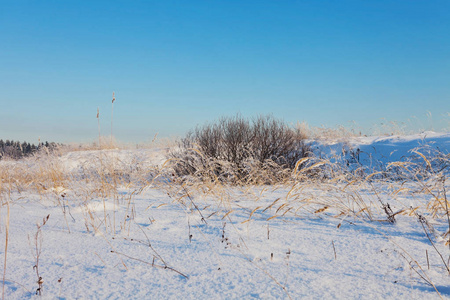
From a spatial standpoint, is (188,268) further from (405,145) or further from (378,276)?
(405,145)

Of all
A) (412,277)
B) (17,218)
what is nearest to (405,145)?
(412,277)

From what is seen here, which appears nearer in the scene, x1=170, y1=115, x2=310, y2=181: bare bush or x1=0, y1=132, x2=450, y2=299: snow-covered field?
x1=0, y1=132, x2=450, y2=299: snow-covered field

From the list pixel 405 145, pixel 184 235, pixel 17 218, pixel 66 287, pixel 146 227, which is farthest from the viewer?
pixel 405 145

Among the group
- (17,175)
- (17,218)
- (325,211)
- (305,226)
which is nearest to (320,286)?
(305,226)

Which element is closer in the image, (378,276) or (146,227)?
(378,276)

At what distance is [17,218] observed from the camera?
2.94m

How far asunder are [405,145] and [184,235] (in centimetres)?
904

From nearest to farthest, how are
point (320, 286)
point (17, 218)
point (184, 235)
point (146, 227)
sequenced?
point (320, 286) < point (184, 235) < point (146, 227) < point (17, 218)

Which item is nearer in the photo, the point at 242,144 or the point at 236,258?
the point at 236,258

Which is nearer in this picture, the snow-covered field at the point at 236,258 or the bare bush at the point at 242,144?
the snow-covered field at the point at 236,258

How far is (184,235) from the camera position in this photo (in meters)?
2.20

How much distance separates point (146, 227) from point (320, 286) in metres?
1.53

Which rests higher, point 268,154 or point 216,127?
point 216,127

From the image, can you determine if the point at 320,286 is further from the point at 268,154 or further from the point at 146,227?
the point at 268,154
